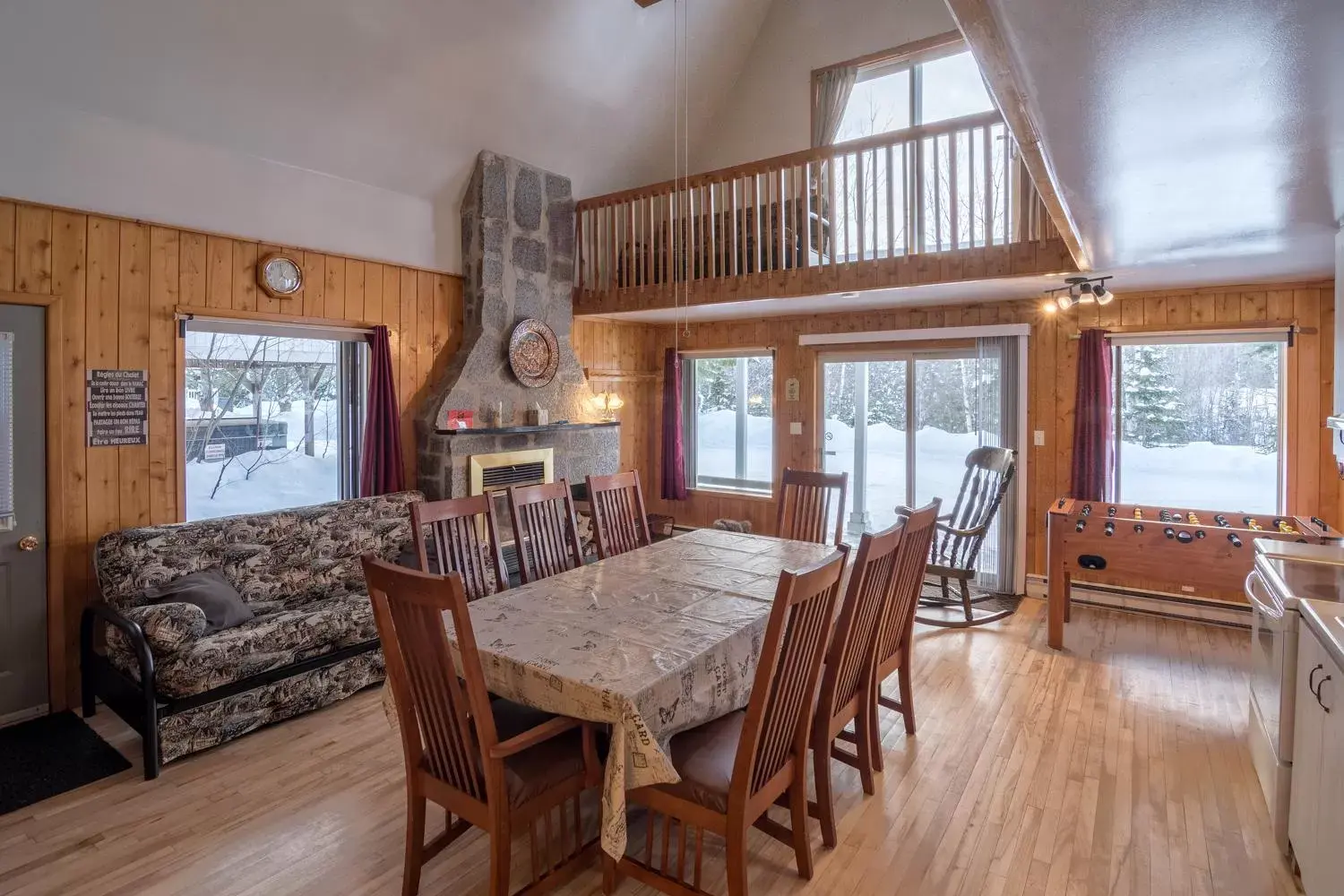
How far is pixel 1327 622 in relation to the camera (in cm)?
202

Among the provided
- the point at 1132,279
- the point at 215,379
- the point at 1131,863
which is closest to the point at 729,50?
the point at 1132,279

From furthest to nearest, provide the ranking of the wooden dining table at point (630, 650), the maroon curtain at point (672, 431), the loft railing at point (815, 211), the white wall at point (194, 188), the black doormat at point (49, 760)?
the maroon curtain at point (672, 431), the loft railing at point (815, 211), the white wall at point (194, 188), the black doormat at point (49, 760), the wooden dining table at point (630, 650)

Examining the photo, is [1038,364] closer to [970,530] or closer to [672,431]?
[970,530]

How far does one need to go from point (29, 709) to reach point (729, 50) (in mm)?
6920

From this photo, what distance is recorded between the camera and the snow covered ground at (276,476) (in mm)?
4051

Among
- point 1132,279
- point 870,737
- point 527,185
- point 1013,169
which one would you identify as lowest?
point 870,737

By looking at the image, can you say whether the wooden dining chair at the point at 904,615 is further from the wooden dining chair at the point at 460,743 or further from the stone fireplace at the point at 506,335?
the stone fireplace at the point at 506,335

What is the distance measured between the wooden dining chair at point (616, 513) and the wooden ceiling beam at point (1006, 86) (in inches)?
90.0

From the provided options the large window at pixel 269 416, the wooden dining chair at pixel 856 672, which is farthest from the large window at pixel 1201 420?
the large window at pixel 269 416

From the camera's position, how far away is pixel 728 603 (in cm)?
256

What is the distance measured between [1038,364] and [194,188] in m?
5.66

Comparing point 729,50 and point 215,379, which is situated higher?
point 729,50

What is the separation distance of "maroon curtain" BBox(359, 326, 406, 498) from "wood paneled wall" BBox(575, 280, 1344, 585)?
6.79ft

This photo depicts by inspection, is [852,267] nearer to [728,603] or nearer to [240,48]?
[728,603]
